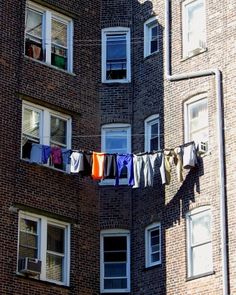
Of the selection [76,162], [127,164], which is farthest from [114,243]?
[76,162]

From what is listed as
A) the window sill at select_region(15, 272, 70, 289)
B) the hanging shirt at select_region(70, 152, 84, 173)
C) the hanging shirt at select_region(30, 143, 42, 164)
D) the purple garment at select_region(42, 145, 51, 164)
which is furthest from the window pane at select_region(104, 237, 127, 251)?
the hanging shirt at select_region(30, 143, 42, 164)

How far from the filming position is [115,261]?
31109mm

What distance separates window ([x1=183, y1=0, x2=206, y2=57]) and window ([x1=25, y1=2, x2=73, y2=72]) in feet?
12.9

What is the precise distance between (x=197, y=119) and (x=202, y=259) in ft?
14.5

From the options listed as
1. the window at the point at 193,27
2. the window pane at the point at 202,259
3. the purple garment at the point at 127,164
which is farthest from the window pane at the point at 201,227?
the window at the point at 193,27

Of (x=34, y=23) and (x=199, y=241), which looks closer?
(x=199, y=241)

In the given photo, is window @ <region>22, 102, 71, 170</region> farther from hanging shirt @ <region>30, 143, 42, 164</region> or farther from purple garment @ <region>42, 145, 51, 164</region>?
purple garment @ <region>42, 145, 51, 164</region>

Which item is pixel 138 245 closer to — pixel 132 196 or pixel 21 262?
pixel 132 196

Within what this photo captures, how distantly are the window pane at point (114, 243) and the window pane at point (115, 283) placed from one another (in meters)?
1.02

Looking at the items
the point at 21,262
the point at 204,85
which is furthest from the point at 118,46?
the point at 21,262

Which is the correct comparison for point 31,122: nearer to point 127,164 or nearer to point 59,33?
point 127,164

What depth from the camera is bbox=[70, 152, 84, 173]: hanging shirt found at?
3023cm

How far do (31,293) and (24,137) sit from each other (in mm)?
4933

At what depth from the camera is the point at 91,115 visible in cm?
3244
